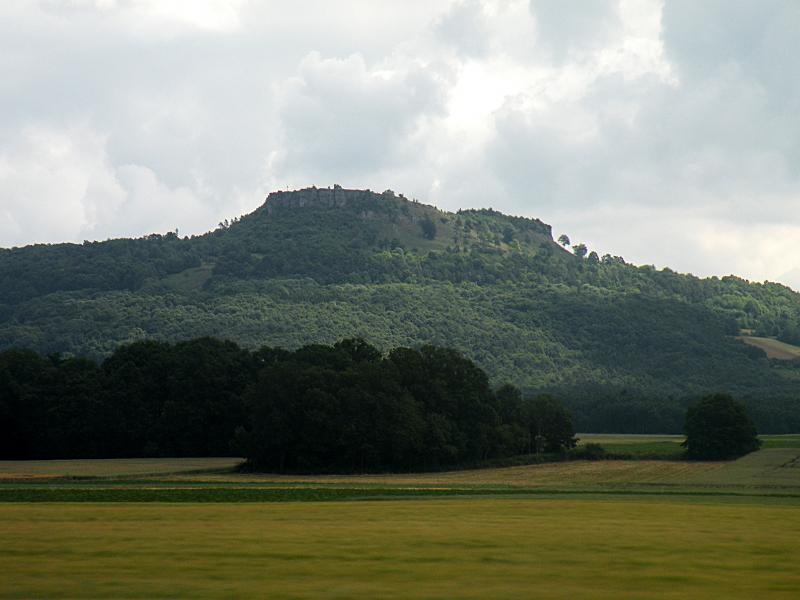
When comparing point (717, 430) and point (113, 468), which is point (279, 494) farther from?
point (717, 430)

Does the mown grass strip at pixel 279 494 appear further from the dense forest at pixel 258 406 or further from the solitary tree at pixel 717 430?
the solitary tree at pixel 717 430

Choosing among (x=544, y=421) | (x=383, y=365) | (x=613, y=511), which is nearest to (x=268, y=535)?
(x=613, y=511)

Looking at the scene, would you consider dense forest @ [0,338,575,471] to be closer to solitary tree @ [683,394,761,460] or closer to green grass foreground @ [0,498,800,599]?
solitary tree @ [683,394,761,460]

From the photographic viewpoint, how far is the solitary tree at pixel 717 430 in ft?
339

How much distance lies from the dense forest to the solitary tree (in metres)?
16.1

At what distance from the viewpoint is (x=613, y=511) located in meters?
41.2

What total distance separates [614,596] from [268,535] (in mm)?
12041

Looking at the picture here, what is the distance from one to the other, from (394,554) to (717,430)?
8275 centimetres

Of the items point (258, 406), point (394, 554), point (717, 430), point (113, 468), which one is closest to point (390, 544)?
point (394, 554)

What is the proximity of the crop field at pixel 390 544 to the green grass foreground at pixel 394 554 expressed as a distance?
6 cm

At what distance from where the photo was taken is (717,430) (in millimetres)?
103625

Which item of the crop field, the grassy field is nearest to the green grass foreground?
the crop field

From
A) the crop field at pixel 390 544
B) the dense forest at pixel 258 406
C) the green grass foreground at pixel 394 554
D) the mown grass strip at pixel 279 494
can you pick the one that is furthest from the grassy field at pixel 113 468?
the green grass foreground at pixel 394 554

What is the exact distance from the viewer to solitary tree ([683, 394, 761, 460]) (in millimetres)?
103375
